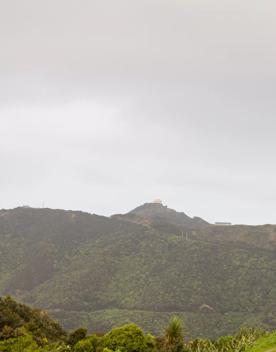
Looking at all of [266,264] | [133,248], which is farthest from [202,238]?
[266,264]

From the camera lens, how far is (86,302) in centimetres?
10675

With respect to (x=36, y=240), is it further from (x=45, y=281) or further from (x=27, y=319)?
(x=27, y=319)

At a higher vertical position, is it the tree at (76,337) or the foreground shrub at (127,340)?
the foreground shrub at (127,340)

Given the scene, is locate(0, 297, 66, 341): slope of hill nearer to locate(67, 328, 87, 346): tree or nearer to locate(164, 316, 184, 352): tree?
locate(67, 328, 87, 346): tree

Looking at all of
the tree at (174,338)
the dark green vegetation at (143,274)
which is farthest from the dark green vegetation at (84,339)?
the dark green vegetation at (143,274)

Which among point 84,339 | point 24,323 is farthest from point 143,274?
point 84,339

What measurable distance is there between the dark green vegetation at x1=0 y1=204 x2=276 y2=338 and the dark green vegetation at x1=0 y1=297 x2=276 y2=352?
1743 inches

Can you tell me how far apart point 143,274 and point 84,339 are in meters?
80.1

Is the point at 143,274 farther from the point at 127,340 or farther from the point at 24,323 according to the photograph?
the point at 127,340

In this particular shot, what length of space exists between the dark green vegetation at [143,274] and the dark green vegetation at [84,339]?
145 ft

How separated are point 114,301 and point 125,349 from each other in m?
75.5

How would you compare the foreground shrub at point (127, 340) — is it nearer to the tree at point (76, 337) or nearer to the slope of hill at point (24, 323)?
the tree at point (76, 337)

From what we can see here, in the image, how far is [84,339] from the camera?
35.8m

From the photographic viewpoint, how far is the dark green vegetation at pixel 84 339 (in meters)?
31.1
